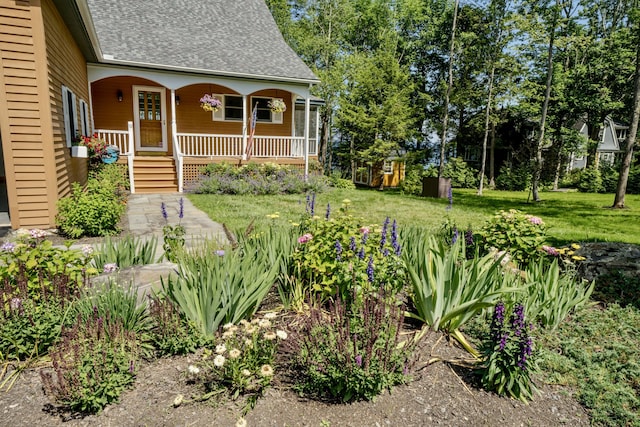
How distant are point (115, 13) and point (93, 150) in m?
6.33

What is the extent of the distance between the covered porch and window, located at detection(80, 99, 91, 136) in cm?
80

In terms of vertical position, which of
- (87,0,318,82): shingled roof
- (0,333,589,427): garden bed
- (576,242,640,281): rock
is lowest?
(0,333,589,427): garden bed

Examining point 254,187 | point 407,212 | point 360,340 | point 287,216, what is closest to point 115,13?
point 254,187

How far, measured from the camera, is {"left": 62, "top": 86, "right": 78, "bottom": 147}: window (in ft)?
25.2

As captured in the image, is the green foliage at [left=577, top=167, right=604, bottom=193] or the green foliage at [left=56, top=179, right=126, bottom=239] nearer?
the green foliage at [left=56, top=179, right=126, bottom=239]

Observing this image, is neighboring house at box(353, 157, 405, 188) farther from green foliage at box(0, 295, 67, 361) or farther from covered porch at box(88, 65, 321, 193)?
green foliage at box(0, 295, 67, 361)

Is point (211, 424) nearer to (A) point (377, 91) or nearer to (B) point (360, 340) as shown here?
(B) point (360, 340)

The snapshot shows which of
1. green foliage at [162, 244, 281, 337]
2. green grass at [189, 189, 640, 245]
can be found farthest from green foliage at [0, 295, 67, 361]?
green grass at [189, 189, 640, 245]

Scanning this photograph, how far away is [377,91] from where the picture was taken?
2211 centimetres

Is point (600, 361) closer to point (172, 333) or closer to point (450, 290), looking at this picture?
point (450, 290)

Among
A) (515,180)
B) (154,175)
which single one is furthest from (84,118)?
(515,180)

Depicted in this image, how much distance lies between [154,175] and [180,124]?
3.34 m

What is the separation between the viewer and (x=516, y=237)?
4.54 meters

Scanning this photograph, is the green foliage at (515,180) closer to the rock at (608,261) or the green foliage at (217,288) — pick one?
the rock at (608,261)
